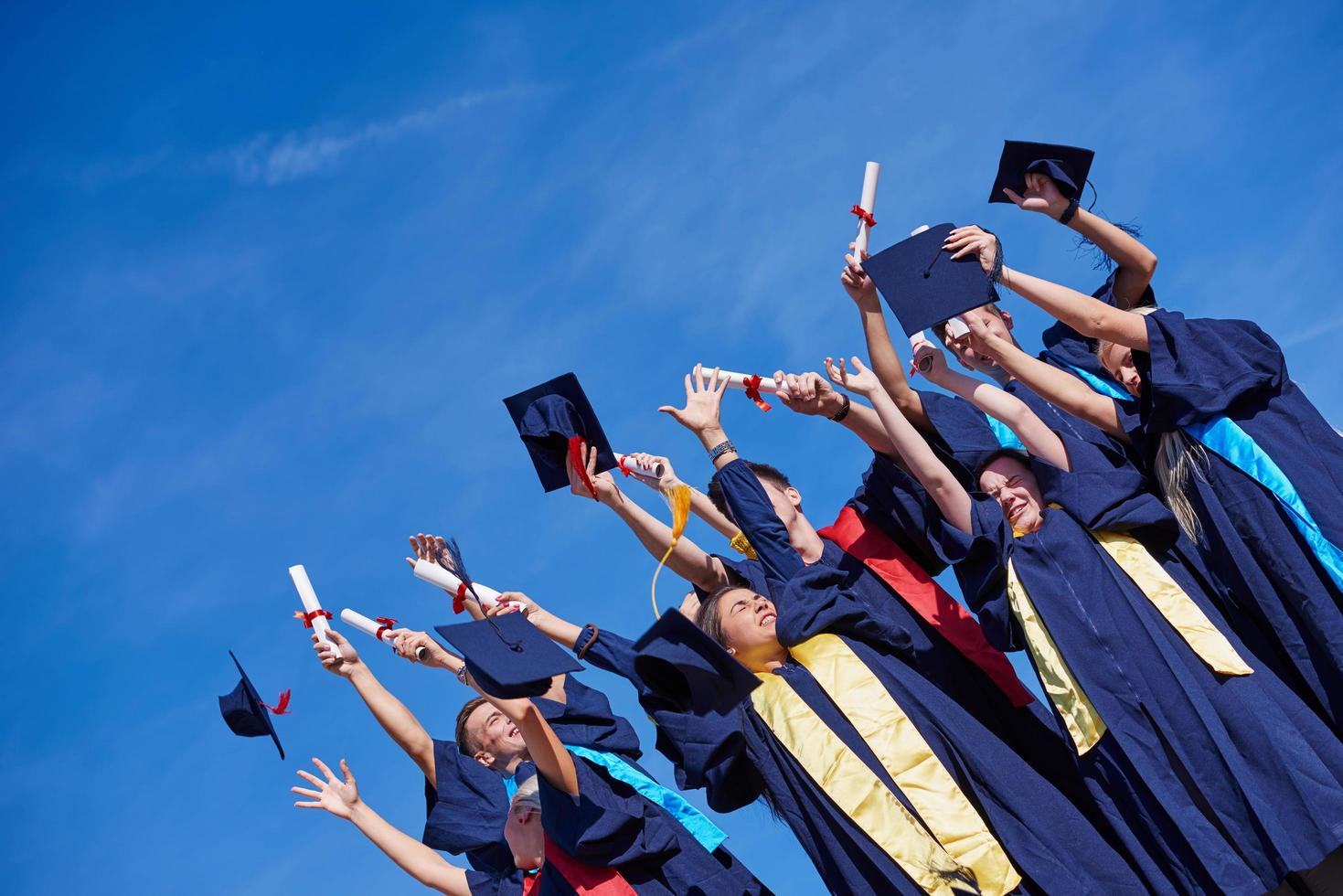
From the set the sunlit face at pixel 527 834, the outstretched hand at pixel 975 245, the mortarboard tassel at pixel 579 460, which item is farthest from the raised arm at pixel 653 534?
the outstretched hand at pixel 975 245

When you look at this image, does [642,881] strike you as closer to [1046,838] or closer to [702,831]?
[702,831]

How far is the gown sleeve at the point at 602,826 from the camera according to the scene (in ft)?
14.5

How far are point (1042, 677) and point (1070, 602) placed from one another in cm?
26

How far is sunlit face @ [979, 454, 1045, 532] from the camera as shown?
454 cm

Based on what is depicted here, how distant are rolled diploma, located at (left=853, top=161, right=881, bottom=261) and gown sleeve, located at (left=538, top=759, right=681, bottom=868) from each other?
2.20 metres

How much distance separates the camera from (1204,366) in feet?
14.1

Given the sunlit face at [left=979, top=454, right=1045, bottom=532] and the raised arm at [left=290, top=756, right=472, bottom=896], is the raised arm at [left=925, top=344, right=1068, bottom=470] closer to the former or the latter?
the sunlit face at [left=979, top=454, right=1045, bottom=532]

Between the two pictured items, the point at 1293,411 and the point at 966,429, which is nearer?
the point at 1293,411

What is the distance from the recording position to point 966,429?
192 inches

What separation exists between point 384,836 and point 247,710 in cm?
108

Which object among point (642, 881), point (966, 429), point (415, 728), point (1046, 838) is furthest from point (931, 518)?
point (415, 728)

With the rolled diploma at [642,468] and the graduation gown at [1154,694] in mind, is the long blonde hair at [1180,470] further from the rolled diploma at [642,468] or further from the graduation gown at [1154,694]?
the rolled diploma at [642,468]

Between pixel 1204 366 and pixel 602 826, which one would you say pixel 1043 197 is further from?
pixel 602 826

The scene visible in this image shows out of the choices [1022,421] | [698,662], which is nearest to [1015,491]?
[1022,421]
